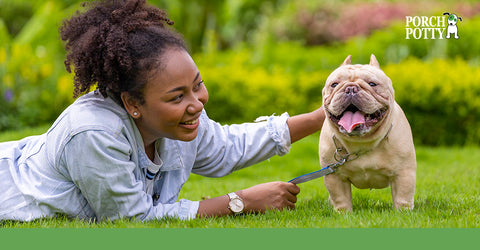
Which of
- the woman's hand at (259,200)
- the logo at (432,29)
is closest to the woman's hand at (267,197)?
the woman's hand at (259,200)

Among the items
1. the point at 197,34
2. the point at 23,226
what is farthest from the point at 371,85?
the point at 197,34

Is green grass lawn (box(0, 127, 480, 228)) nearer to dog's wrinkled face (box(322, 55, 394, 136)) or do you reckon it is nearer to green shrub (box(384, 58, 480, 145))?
dog's wrinkled face (box(322, 55, 394, 136))

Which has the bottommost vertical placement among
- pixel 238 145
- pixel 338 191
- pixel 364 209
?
pixel 364 209

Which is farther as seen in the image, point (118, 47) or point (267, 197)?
point (267, 197)

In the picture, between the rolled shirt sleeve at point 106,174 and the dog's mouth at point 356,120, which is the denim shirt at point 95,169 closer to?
the rolled shirt sleeve at point 106,174

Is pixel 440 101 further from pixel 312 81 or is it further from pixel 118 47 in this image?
pixel 118 47

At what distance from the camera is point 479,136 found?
7.34 metres

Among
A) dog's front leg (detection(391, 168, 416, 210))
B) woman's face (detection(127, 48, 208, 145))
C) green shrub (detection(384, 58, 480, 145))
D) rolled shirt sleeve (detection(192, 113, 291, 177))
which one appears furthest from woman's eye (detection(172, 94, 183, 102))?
green shrub (detection(384, 58, 480, 145))

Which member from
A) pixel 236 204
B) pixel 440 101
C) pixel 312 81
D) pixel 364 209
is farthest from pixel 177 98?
pixel 312 81

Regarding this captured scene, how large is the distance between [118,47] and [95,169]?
603 mm

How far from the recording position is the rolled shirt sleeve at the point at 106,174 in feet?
8.99

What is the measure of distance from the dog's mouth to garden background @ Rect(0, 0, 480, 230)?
0.44 m

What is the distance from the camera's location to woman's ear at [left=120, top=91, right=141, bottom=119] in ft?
9.29

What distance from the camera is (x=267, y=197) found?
3.20m
